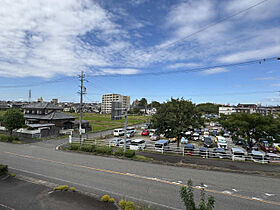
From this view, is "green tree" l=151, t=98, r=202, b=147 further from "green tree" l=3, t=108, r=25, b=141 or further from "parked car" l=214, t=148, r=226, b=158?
"green tree" l=3, t=108, r=25, b=141

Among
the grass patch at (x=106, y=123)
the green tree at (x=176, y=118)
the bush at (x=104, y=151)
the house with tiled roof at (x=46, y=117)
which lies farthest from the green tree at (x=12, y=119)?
the green tree at (x=176, y=118)

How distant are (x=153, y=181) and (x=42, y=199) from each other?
602 centimetres

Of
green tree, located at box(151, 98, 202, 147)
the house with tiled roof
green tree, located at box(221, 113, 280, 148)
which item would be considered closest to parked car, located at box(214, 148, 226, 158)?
green tree, located at box(221, 113, 280, 148)

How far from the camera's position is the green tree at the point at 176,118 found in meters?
19.4

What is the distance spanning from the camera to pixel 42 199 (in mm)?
7066

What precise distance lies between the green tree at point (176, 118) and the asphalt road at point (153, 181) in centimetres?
722

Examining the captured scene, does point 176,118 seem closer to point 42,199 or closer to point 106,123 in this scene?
point 42,199

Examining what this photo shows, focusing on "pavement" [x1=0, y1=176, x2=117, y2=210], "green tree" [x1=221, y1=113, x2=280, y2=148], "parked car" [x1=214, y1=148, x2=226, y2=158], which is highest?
"green tree" [x1=221, y1=113, x2=280, y2=148]

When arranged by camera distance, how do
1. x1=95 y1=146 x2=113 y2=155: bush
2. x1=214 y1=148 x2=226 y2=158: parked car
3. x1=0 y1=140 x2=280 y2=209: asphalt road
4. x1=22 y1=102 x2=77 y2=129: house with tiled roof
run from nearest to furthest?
1. x1=0 y1=140 x2=280 y2=209: asphalt road
2. x1=214 y1=148 x2=226 y2=158: parked car
3. x1=95 y1=146 x2=113 y2=155: bush
4. x1=22 y1=102 x2=77 y2=129: house with tiled roof

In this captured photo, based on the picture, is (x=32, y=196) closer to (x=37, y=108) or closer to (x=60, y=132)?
(x=60, y=132)

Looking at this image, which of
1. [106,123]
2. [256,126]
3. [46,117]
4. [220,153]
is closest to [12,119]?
[46,117]

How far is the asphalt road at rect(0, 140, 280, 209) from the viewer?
7.51 m

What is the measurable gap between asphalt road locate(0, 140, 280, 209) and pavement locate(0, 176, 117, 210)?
1.21 meters

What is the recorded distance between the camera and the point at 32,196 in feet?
24.1
